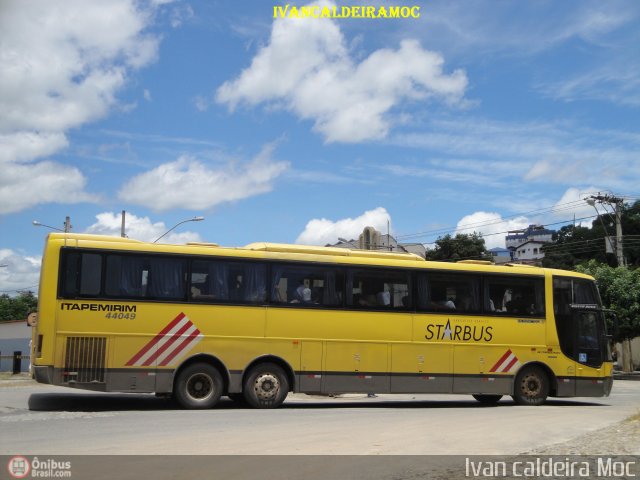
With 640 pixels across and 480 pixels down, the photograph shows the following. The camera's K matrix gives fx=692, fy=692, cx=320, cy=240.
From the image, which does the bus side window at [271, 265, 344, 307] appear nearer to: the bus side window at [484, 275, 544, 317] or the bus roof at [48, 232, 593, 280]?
the bus roof at [48, 232, 593, 280]

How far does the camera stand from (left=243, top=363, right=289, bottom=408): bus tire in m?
15.0

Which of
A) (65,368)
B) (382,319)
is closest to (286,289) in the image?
(382,319)

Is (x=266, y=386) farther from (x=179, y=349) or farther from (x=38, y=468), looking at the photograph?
(x=38, y=468)

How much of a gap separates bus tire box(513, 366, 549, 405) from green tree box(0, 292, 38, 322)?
107816 mm

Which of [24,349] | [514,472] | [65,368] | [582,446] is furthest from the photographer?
[24,349]

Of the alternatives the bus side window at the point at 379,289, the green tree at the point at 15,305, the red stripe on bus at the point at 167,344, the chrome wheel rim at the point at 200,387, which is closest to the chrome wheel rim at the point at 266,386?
the chrome wheel rim at the point at 200,387

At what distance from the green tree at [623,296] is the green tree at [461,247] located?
21817mm

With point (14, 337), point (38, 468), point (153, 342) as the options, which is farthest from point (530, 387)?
point (14, 337)

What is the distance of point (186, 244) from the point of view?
49.4 ft

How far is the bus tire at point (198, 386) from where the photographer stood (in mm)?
14539

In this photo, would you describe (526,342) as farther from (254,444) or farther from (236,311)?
(254,444)

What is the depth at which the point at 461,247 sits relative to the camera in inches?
2562

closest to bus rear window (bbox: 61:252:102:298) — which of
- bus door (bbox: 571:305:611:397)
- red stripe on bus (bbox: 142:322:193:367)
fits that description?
red stripe on bus (bbox: 142:322:193:367)

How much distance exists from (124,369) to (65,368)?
1.14m
